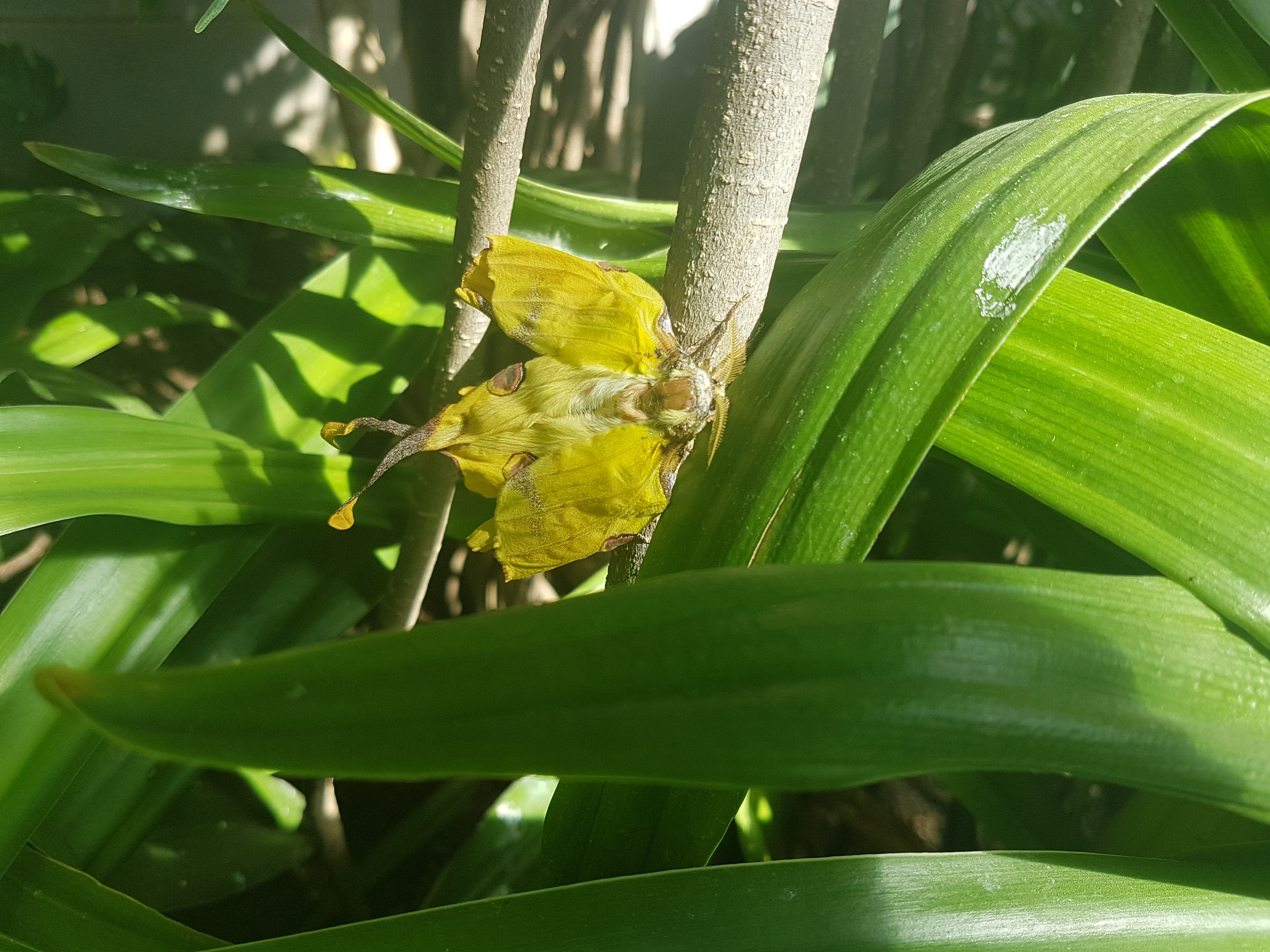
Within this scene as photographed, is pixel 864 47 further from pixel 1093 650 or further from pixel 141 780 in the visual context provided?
pixel 141 780

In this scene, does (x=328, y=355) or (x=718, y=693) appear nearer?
(x=718, y=693)

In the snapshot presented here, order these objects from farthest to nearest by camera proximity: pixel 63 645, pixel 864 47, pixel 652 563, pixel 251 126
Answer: pixel 251 126 < pixel 864 47 < pixel 63 645 < pixel 652 563

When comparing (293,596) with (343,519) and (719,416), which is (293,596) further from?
(719,416)

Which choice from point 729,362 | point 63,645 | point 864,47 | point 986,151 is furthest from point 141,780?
point 864,47

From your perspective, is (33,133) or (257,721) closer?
(257,721)

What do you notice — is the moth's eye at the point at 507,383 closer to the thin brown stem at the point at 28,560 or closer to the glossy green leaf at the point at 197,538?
the glossy green leaf at the point at 197,538

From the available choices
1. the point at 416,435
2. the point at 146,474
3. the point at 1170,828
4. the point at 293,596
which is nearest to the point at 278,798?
the point at 293,596

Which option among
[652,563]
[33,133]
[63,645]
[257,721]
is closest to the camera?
[257,721]

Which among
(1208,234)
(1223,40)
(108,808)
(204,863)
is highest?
(1223,40)
